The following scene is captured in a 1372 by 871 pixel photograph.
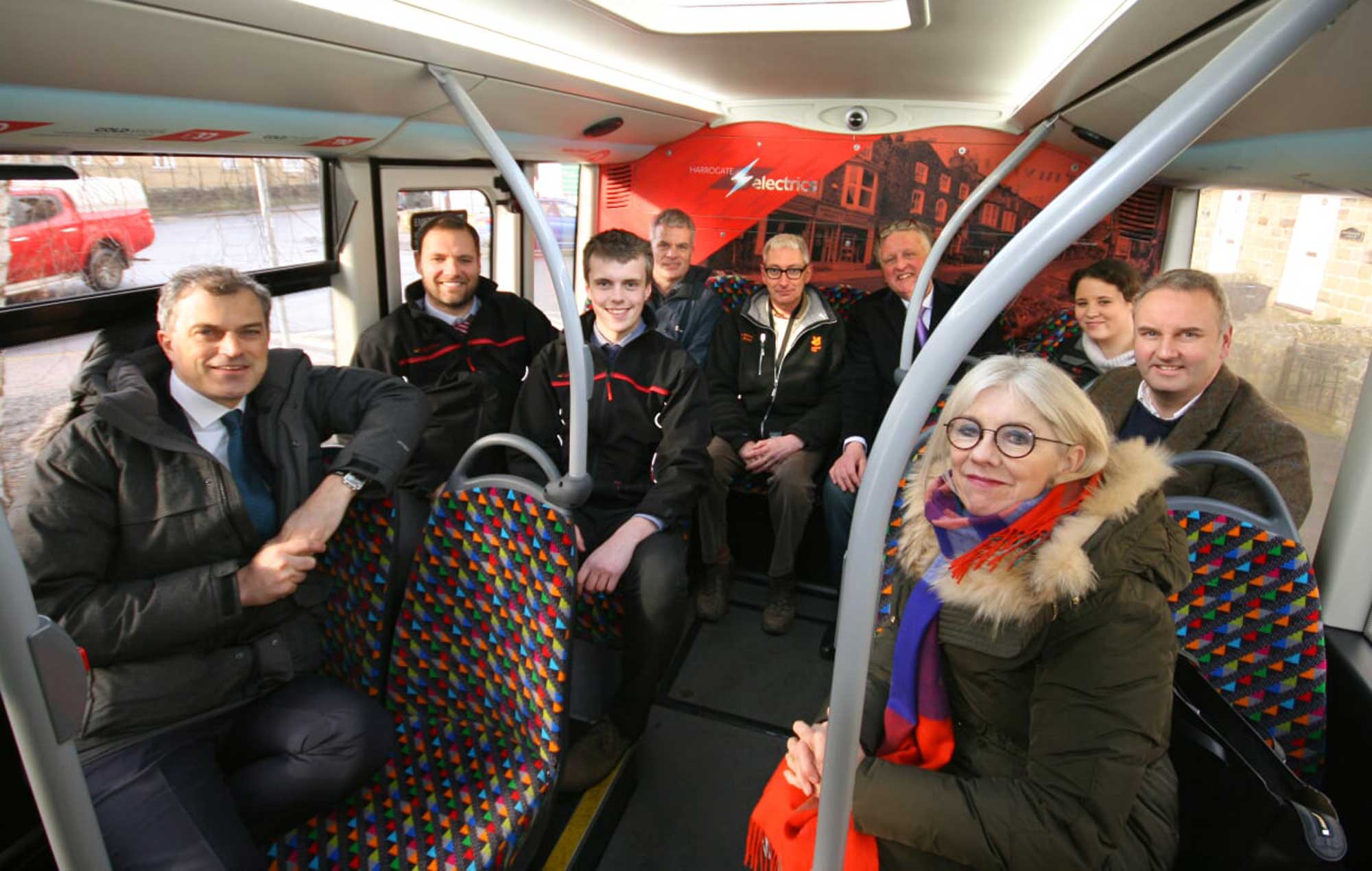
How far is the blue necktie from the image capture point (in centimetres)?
188

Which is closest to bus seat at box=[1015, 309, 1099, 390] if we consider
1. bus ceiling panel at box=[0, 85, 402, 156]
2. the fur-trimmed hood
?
the fur-trimmed hood

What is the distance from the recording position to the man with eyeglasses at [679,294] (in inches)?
158

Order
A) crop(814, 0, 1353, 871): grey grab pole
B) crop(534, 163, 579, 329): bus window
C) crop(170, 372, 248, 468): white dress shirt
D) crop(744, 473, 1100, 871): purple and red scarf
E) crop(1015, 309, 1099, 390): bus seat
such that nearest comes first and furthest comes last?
crop(814, 0, 1353, 871): grey grab pole
crop(744, 473, 1100, 871): purple and red scarf
crop(170, 372, 248, 468): white dress shirt
crop(1015, 309, 1099, 390): bus seat
crop(534, 163, 579, 329): bus window

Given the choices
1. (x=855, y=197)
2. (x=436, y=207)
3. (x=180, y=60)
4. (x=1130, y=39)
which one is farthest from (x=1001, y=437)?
(x=855, y=197)

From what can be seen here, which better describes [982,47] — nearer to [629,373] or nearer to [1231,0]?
[1231,0]

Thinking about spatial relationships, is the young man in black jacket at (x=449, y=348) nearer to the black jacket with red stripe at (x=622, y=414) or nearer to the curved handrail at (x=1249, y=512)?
the black jacket with red stripe at (x=622, y=414)

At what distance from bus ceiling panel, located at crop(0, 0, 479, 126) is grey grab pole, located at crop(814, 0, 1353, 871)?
4.95ft

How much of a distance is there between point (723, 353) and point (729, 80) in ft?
4.25

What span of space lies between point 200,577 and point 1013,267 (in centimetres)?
Result: 171

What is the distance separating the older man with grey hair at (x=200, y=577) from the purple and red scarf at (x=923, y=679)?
3.23 feet

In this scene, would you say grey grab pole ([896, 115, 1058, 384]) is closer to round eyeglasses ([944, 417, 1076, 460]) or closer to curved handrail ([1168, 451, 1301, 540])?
curved handrail ([1168, 451, 1301, 540])

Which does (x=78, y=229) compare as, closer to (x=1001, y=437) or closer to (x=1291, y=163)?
(x=1001, y=437)

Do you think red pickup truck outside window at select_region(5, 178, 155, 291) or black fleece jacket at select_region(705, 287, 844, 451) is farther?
black fleece jacket at select_region(705, 287, 844, 451)

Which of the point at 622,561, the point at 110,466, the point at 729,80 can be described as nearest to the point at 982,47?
the point at 729,80
